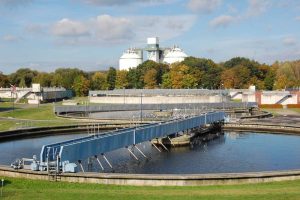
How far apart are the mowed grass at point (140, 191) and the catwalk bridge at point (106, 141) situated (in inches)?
125

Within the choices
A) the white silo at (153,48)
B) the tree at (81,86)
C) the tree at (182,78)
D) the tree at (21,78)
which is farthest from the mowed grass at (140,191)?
the white silo at (153,48)

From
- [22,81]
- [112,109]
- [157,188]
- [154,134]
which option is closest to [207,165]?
[154,134]

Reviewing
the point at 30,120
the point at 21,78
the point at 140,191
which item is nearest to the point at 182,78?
the point at 21,78

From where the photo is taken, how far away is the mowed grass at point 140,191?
20.4 metres

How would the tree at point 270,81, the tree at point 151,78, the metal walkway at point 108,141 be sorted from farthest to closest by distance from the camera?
the tree at point 151,78 < the tree at point 270,81 < the metal walkway at point 108,141

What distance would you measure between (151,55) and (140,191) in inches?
6928

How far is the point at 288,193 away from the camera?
819 inches

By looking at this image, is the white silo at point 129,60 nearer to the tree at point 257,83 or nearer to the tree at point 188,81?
the tree at point 188,81

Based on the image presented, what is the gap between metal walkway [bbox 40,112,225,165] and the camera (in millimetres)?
29930

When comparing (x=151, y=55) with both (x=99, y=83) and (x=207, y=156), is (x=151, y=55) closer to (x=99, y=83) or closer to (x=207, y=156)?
(x=99, y=83)

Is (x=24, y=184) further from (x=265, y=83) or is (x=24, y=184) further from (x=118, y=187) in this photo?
(x=265, y=83)

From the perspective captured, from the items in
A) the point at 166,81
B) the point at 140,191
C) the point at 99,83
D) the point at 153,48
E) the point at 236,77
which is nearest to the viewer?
the point at 140,191

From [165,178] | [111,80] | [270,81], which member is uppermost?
[111,80]

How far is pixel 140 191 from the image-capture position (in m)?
22.3
